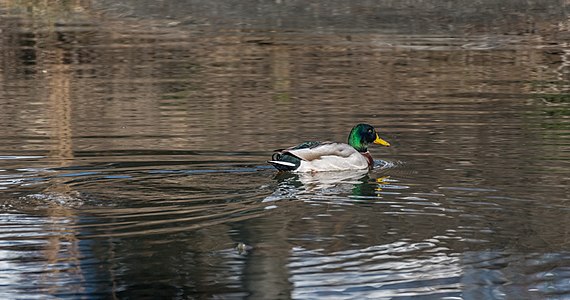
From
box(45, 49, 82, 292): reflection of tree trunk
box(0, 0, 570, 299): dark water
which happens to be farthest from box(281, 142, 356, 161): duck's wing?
box(45, 49, 82, 292): reflection of tree trunk

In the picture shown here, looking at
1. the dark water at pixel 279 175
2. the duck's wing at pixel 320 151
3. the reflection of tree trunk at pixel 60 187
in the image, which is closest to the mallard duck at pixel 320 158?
the duck's wing at pixel 320 151

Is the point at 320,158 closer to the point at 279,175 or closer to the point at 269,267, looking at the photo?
the point at 279,175

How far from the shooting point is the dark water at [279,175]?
8594mm

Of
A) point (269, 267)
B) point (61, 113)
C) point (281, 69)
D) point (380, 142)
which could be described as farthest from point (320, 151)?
point (281, 69)

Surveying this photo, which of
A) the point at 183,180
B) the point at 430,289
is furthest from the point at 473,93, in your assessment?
the point at 430,289

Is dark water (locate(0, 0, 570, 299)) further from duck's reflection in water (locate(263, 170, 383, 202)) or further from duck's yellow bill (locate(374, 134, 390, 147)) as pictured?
duck's yellow bill (locate(374, 134, 390, 147))

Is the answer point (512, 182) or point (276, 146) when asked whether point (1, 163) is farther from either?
point (512, 182)

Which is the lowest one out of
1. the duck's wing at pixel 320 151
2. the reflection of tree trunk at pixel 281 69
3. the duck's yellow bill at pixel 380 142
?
the reflection of tree trunk at pixel 281 69

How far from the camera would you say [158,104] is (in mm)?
19438

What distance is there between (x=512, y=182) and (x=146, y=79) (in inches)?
481

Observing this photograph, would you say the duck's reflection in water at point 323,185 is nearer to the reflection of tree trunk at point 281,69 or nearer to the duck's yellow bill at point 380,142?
the duck's yellow bill at point 380,142

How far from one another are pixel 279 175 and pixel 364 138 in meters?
1.81

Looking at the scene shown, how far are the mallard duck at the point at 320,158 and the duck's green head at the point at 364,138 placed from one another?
0.33 meters

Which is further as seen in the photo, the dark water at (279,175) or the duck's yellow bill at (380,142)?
the duck's yellow bill at (380,142)
